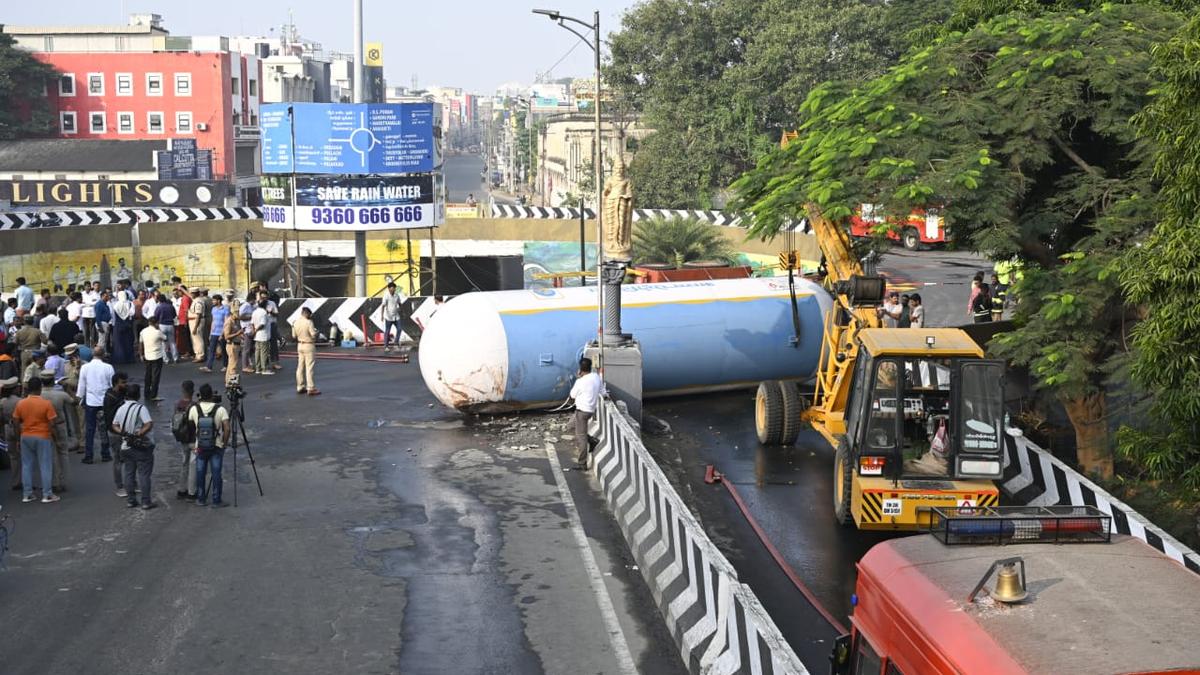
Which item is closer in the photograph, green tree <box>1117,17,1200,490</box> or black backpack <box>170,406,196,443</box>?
green tree <box>1117,17,1200,490</box>

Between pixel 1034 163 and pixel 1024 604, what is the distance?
50.9 feet

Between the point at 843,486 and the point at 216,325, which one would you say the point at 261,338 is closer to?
the point at 216,325

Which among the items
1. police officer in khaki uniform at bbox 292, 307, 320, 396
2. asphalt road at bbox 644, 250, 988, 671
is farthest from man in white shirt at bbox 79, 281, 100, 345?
asphalt road at bbox 644, 250, 988, 671

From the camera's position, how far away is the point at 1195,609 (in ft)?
22.7

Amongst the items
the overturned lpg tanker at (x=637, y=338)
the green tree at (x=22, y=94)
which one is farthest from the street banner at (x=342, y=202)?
the green tree at (x=22, y=94)

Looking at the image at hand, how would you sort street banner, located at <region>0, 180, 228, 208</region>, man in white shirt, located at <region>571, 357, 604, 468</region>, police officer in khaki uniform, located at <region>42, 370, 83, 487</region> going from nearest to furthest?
police officer in khaki uniform, located at <region>42, 370, 83, 487</region> → man in white shirt, located at <region>571, 357, 604, 468</region> → street banner, located at <region>0, 180, 228, 208</region>

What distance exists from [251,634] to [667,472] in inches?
358

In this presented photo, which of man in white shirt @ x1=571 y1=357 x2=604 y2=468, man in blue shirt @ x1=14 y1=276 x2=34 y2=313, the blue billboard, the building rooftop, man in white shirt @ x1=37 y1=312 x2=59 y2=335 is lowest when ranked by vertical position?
man in white shirt @ x1=571 y1=357 x2=604 y2=468

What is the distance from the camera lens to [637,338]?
25.1 metres

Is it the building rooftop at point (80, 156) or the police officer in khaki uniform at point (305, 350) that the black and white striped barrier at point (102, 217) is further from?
the building rooftop at point (80, 156)

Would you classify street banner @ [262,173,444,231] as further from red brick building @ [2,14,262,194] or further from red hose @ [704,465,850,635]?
red brick building @ [2,14,262,194]

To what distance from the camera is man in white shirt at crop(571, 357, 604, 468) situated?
66.9 feet

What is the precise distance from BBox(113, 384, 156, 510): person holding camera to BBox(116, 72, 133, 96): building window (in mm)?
90653

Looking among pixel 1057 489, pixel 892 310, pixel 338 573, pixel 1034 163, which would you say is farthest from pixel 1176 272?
pixel 892 310
